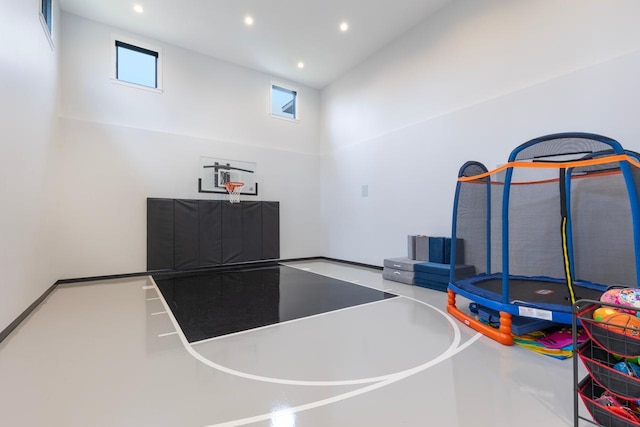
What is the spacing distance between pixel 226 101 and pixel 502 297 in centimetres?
696

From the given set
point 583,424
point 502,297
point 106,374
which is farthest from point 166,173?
point 583,424

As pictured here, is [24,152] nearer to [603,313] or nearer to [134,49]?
[134,49]

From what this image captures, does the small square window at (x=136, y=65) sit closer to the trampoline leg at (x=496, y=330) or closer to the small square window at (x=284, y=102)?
the small square window at (x=284, y=102)

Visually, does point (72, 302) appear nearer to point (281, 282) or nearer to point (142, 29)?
point (281, 282)

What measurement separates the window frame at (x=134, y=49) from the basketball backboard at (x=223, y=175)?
5.95ft

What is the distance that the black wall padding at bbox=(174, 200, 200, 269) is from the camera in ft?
20.2

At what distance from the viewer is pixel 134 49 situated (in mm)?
6074

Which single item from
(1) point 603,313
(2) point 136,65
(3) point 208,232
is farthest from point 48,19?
(1) point 603,313

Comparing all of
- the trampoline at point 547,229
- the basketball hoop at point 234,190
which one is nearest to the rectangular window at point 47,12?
the basketball hoop at point 234,190

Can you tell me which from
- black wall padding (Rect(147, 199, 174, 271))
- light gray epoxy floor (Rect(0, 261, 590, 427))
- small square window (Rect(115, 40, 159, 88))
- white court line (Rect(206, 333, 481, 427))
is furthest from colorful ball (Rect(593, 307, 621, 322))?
small square window (Rect(115, 40, 159, 88))

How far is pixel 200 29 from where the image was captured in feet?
19.1

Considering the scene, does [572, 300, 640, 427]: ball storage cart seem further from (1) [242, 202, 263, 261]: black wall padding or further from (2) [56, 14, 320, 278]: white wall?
(2) [56, 14, 320, 278]: white wall

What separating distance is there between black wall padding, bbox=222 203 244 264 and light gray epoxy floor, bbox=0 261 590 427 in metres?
3.46

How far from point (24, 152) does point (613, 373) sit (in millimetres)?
5581
